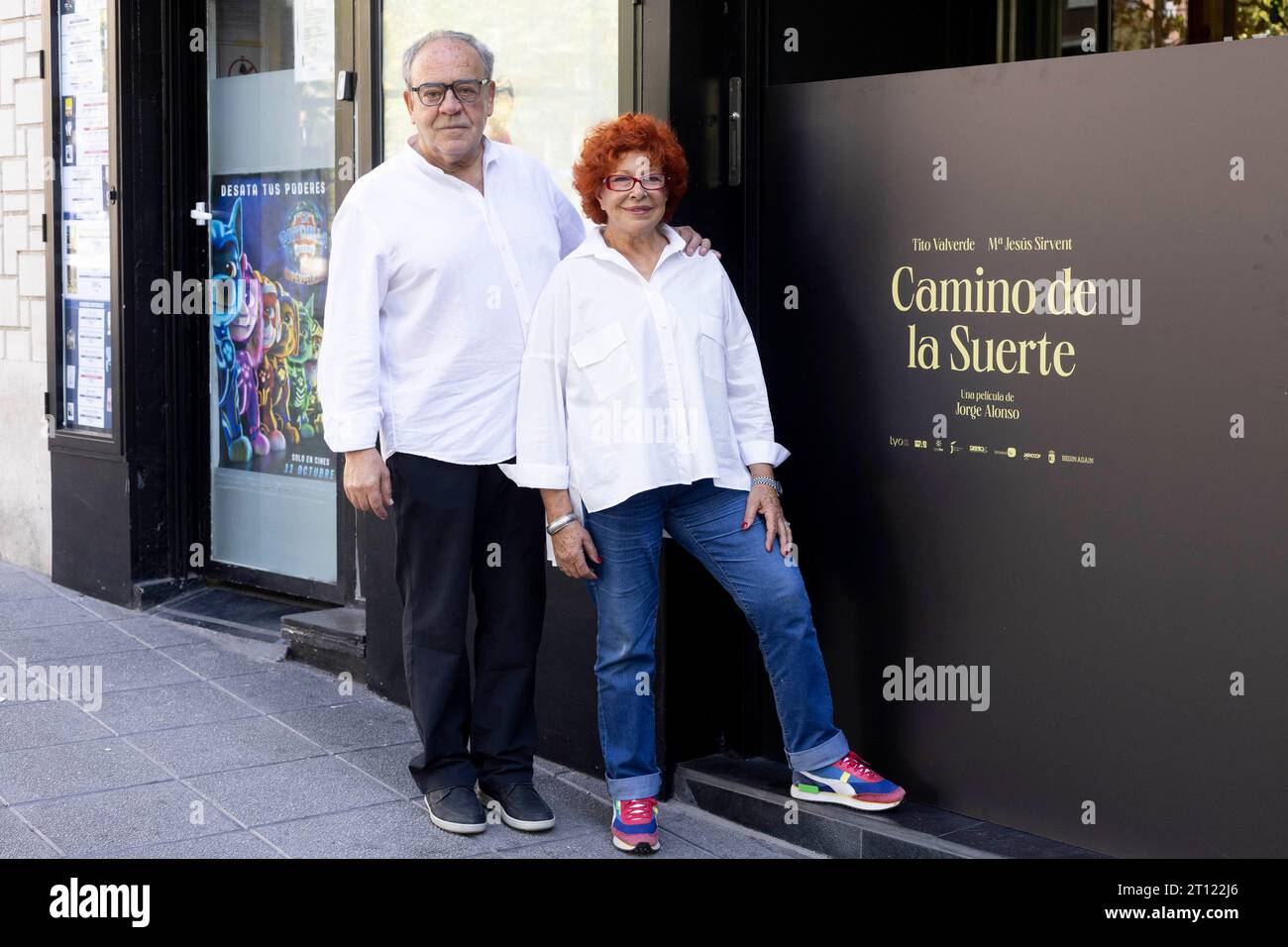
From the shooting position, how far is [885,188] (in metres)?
4.14

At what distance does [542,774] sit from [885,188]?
200 cm

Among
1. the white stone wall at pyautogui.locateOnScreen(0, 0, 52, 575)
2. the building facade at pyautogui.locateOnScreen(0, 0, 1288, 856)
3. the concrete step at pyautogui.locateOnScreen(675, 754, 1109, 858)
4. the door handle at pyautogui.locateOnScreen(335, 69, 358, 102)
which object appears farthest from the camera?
the white stone wall at pyautogui.locateOnScreen(0, 0, 52, 575)

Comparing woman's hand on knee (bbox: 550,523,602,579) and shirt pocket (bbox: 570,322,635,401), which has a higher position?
shirt pocket (bbox: 570,322,635,401)

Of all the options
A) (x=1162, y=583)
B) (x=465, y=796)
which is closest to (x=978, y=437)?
(x=1162, y=583)

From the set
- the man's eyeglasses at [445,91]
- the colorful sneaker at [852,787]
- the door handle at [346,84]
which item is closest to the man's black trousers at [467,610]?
A: the colorful sneaker at [852,787]

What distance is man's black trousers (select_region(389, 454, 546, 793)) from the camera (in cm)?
412

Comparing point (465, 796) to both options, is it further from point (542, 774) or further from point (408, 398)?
point (408, 398)

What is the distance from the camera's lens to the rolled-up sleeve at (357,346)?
3.98 metres

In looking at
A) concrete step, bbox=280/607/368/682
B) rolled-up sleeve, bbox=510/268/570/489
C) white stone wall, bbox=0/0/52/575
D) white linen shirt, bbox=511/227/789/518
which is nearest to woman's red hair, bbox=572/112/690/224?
white linen shirt, bbox=511/227/789/518

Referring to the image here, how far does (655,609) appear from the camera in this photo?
13.3 feet

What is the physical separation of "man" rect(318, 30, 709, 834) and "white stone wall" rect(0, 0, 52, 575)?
4.18 m

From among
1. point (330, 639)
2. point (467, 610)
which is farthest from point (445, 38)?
point (330, 639)

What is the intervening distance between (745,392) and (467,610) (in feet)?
3.08

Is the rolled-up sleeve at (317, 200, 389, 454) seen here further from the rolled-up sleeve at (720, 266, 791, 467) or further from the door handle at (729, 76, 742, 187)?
the door handle at (729, 76, 742, 187)
